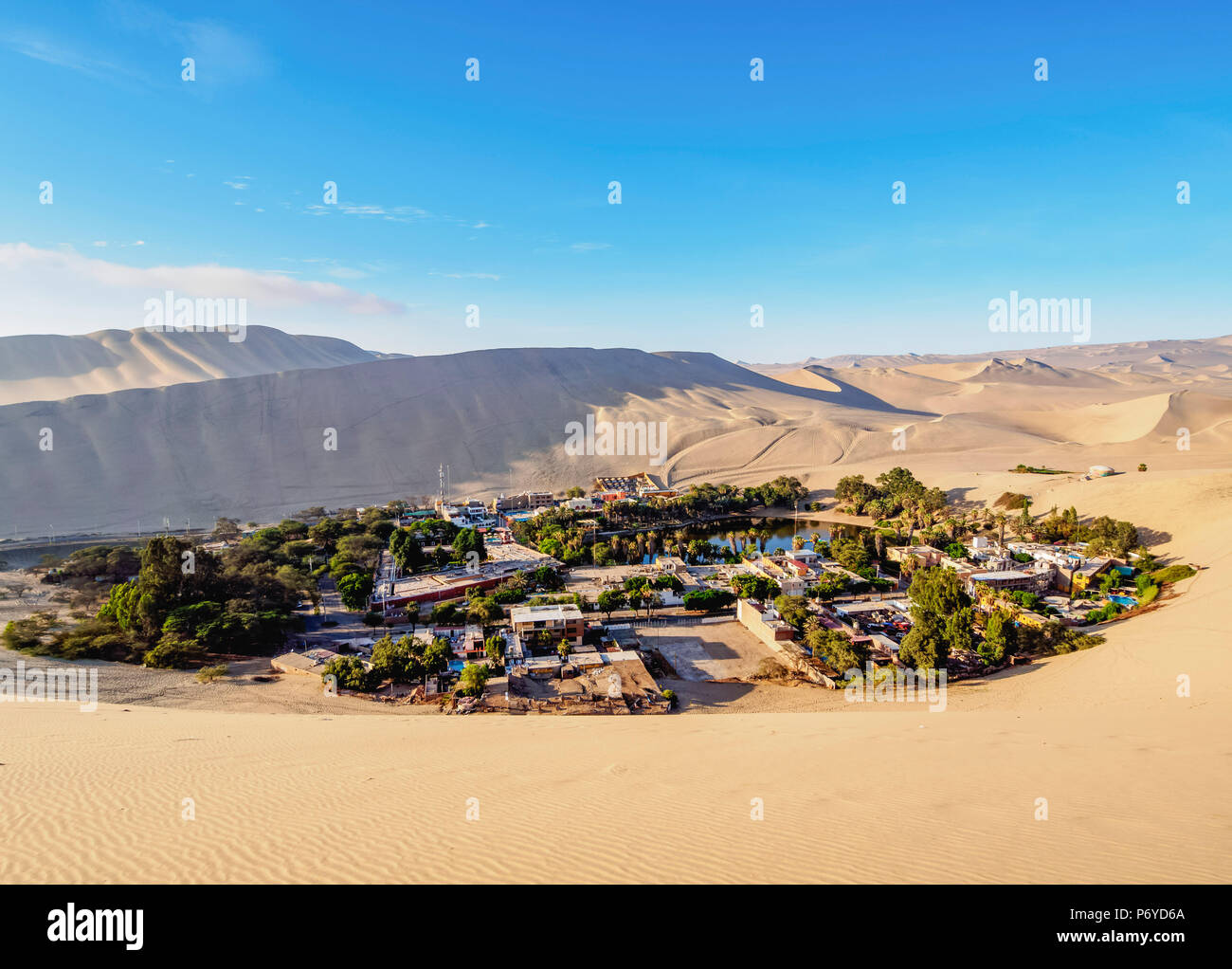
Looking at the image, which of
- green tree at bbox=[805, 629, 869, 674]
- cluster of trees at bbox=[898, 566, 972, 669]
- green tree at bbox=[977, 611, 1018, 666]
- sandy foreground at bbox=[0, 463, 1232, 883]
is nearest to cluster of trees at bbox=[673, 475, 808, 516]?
cluster of trees at bbox=[898, 566, 972, 669]

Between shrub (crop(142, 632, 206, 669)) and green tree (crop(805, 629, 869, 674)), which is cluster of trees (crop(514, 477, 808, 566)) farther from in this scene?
shrub (crop(142, 632, 206, 669))

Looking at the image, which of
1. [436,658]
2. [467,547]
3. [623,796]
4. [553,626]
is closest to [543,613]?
[553,626]

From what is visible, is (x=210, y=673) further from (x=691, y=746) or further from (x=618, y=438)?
(x=618, y=438)

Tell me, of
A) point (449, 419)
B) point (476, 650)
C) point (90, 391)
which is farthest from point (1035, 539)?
point (90, 391)

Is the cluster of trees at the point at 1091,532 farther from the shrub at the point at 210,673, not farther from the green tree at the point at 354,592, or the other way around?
the shrub at the point at 210,673
